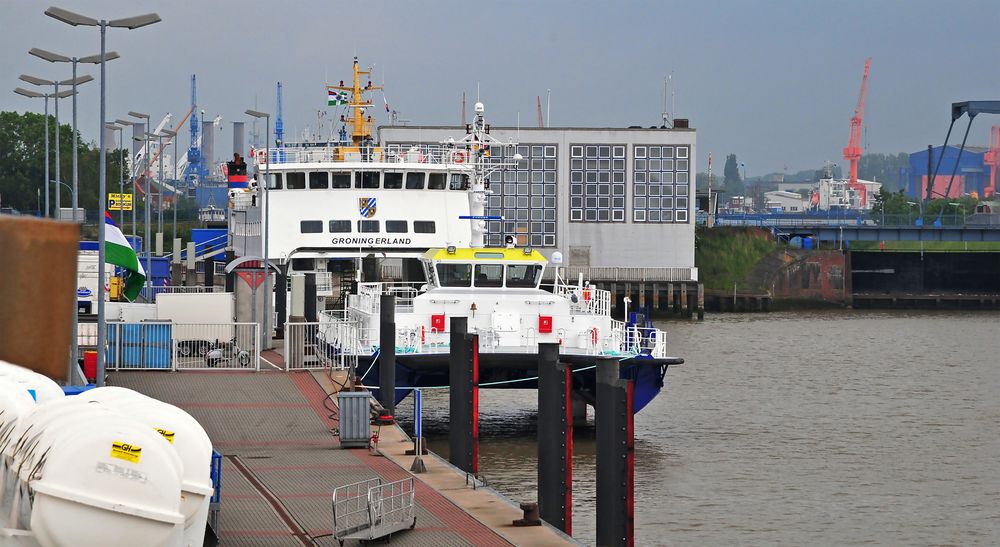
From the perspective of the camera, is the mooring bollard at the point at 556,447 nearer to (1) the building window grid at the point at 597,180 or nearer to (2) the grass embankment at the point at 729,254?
(1) the building window grid at the point at 597,180

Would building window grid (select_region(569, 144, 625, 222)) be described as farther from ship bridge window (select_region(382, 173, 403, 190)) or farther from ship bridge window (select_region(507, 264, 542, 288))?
ship bridge window (select_region(507, 264, 542, 288))

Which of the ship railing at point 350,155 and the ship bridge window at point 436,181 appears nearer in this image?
the ship bridge window at point 436,181

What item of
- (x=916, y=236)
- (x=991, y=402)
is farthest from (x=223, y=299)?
(x=916, y=236)

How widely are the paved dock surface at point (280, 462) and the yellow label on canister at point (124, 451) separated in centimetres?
494

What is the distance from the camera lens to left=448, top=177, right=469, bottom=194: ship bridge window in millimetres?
48719

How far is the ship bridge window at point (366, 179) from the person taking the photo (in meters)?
47.9

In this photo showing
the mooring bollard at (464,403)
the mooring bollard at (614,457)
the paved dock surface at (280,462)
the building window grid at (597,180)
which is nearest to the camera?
the paved dock surface at (280,462)

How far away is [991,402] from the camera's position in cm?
4734

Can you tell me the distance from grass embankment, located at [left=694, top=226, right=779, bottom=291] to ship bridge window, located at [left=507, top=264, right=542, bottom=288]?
7596 centimetres

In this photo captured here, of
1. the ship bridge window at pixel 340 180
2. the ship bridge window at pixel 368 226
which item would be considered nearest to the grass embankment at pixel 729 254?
the ship bridge window at pixel 340 180

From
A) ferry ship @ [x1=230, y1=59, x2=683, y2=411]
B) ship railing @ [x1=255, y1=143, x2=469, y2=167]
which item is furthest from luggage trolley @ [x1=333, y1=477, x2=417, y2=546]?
ship railing @ [x1=255, y1=143, x2=469, y2=167]

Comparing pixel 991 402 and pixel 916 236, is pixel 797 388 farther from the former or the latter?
pixel 916 236

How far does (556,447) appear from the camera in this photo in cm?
2345

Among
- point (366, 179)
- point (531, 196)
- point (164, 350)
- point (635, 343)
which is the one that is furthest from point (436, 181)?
point (531, 196)
